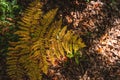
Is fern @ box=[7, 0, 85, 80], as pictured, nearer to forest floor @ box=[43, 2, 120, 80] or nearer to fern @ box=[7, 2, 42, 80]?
fern @ box=[7, 2, 42, 80]

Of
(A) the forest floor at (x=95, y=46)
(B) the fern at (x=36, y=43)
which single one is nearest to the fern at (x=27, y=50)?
(B) the fern at (x=36, y=43)

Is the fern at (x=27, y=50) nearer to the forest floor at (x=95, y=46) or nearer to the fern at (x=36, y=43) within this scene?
the fern at (x=36, y=43)

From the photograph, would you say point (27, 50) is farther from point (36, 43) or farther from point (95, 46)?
point (95, 46)

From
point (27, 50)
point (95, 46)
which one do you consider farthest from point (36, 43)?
point (95, 46)

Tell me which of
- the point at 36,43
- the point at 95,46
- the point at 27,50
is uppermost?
the point at 36,43

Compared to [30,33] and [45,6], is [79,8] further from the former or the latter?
[30,33]

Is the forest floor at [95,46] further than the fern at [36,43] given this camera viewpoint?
Yes

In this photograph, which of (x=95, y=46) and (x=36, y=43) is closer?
(x=36, y=43)

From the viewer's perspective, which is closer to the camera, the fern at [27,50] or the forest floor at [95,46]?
the fern at [27,50]
